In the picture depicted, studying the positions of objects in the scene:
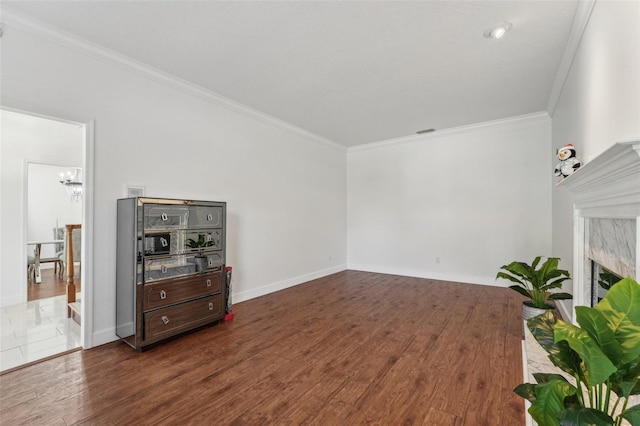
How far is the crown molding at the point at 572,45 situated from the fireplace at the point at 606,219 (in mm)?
1275

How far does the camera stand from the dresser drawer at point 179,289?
2.69 meters

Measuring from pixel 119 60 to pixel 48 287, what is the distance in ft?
14.2

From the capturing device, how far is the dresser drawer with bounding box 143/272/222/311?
2691 millimetres

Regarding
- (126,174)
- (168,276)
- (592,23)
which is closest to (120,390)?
(168,276)

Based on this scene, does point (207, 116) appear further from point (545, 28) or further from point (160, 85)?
point (545, 28)

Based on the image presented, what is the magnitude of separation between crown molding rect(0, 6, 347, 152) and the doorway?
28.7 inches

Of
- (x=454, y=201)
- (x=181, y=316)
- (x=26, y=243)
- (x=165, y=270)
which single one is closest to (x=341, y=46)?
(x=165, y=270)

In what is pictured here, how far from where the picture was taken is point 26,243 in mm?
4141

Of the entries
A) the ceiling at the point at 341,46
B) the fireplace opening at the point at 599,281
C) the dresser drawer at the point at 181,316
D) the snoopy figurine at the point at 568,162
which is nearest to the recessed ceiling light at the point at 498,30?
the ceiling at the point at 341,46

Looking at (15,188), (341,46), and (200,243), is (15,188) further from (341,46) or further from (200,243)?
(341,46)

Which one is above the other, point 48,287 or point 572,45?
point 572,45

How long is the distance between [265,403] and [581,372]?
1.75m

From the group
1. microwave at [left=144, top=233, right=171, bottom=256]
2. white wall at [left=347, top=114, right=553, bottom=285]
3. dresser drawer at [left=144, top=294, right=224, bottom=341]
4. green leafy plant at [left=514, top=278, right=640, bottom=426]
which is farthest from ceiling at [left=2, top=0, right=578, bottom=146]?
dresser drawer at [left=144, top=294, right=224, bottom=341]

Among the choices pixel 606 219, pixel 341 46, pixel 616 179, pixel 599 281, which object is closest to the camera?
pixel 616 179
